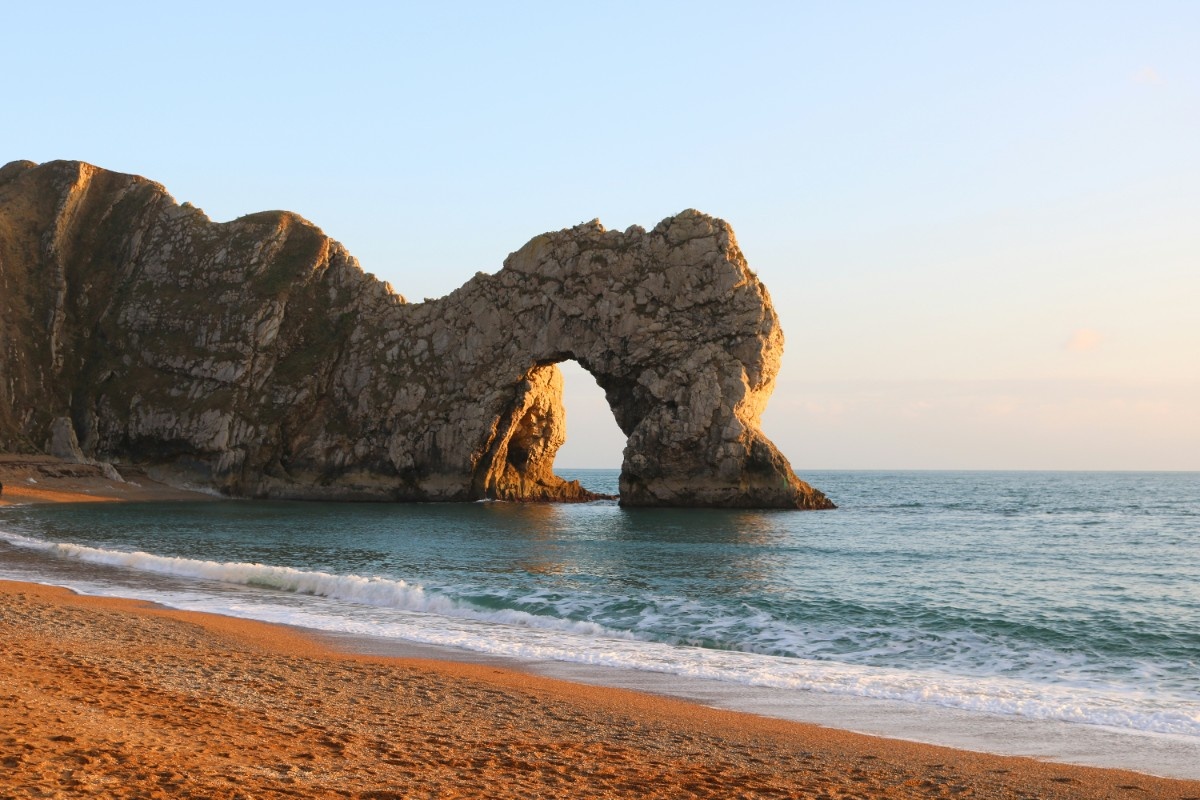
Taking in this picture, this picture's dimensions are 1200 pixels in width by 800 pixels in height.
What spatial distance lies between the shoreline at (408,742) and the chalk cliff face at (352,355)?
54.0 meters

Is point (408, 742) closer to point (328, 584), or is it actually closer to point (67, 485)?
point (328, 584)

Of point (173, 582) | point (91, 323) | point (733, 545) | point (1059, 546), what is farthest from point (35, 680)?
point (91, 323)

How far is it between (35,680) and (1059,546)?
3986 cm

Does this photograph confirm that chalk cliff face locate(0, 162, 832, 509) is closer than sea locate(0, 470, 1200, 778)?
No

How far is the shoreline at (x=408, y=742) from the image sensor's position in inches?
318

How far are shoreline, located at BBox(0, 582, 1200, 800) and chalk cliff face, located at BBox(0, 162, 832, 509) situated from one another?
54021 mm

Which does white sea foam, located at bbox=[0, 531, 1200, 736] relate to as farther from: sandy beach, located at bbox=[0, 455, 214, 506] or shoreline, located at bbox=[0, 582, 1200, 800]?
sandy beach, located at bbox=[0, 455, 214, 506]

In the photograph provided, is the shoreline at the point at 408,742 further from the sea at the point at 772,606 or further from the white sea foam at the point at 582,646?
the white sea foam at the point at 582,646

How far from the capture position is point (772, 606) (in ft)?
77.2

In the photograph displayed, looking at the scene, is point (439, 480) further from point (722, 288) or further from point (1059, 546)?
point (1059, 546)

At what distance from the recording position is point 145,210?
313 ft

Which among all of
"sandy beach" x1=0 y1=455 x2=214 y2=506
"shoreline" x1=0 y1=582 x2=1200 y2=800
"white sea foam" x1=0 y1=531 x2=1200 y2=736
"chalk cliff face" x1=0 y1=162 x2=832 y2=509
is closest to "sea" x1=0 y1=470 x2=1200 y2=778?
"white sea foam" x1=0 y1=531 x2=1200 y2=736

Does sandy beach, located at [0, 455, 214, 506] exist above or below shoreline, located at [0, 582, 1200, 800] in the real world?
below

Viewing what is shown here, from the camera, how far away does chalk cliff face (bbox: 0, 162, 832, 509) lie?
228ft
